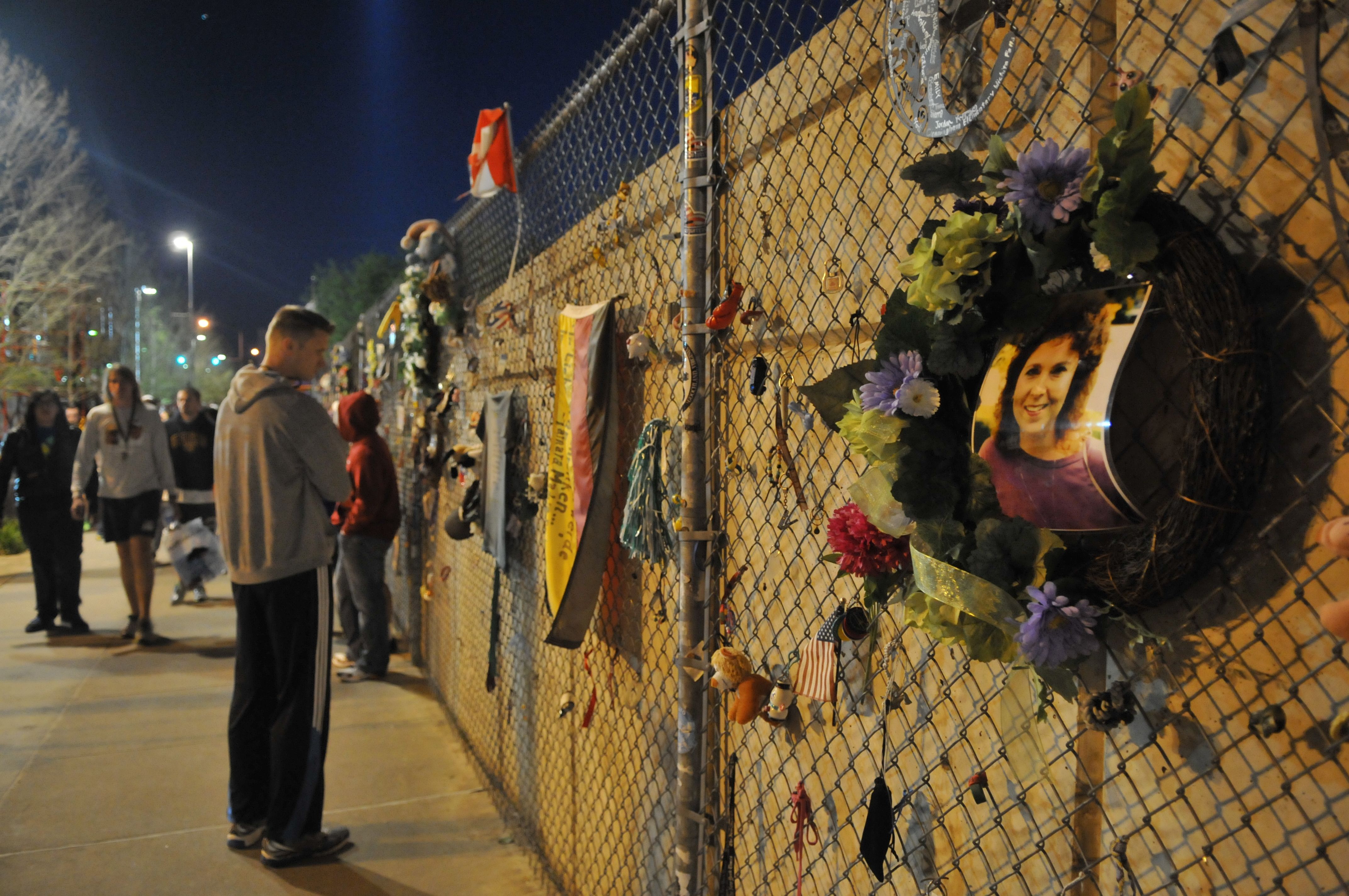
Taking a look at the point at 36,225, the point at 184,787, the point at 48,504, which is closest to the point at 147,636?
→ the point at 48,504

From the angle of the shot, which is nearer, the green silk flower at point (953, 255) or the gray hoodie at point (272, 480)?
the green silk flower at point (953, 255)

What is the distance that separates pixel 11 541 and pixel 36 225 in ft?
32.4

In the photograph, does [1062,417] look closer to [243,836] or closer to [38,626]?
[243,836]

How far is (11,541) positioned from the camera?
37.3ft

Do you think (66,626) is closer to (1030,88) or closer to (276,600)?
(276,600)

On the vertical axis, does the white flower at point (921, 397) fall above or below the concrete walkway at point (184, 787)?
above

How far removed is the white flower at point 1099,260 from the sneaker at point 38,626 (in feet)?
27.2

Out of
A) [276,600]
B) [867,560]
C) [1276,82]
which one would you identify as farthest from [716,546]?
[276,600]

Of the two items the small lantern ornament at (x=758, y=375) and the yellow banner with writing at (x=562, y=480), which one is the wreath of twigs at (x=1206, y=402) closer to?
the small lantern ornament at (x=758, y=375)

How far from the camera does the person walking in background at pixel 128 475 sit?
620 cm

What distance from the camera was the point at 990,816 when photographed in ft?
4.45

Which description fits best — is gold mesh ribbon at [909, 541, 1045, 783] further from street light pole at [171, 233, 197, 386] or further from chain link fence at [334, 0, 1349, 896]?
street light pole at [171, 233, 197, 386]

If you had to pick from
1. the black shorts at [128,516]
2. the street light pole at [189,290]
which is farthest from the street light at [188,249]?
the black shorts at [128,516]

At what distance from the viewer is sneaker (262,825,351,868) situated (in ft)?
11.1
